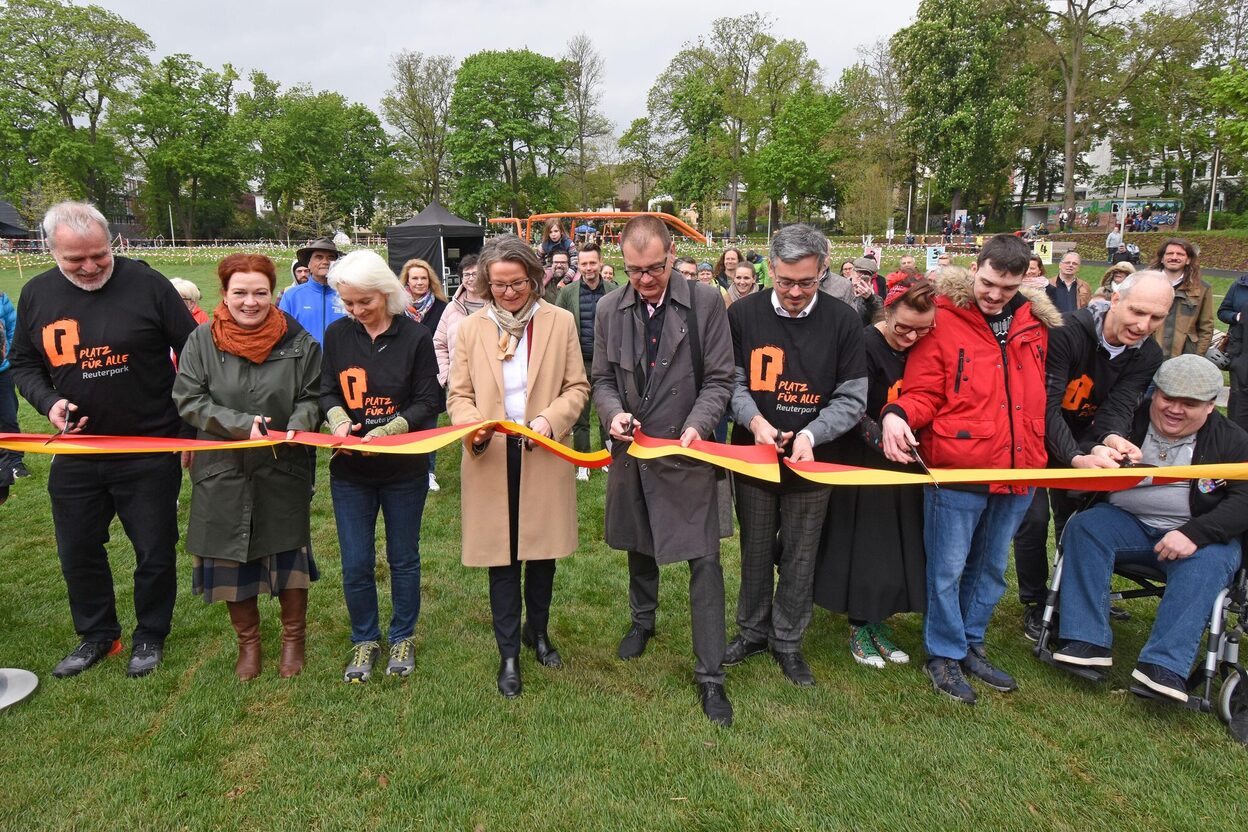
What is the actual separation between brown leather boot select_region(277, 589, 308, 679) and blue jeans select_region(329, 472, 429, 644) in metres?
0.27

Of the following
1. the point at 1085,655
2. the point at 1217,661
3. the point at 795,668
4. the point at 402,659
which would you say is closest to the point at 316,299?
the point at 402,659

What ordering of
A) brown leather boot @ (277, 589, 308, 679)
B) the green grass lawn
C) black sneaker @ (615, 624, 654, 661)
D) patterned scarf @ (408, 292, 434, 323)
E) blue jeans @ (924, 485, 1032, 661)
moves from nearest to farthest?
1. the green grass lawn
2. blue jeans @ (924, 485, 1032, 661)
3. brown leather boot @ (277, 589, 308, 679)
4. black sneaker @ (615, 624, 654, 661)
5. patterned scarf @ (408, 292, 434, 323)

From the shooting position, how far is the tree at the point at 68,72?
5181 cm

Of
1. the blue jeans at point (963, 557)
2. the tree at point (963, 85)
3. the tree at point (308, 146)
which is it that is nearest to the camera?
the blue jeans at point (963, 557)

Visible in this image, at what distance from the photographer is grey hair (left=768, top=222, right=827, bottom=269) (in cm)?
341

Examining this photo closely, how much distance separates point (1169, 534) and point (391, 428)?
3.87m

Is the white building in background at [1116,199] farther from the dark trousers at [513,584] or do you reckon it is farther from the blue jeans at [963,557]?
the dark trousers at [513,584]

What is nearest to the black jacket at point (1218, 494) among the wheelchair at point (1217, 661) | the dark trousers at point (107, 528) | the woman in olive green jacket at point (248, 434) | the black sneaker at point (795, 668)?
the wheelchair at point (1217, 661)

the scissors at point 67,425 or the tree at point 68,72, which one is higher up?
the tree at point 68,72

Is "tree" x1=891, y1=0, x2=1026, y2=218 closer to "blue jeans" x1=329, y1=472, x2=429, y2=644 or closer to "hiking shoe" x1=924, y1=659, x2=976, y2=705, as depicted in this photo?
"hiking shoe" x1=924, y1=659, x2=976, y2=705

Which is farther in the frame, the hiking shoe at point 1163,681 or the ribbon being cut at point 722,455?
the ribbon being cut at point 722,455

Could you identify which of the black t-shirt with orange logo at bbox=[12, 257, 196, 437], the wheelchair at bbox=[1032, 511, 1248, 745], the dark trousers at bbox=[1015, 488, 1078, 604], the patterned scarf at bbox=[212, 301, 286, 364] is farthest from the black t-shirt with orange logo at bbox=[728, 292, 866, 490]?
the black t-shirt with orange logo at bbox=[12, 257, 196, 437]

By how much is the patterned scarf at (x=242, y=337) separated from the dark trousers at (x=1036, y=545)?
4.48 m

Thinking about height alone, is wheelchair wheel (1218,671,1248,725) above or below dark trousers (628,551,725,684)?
below
